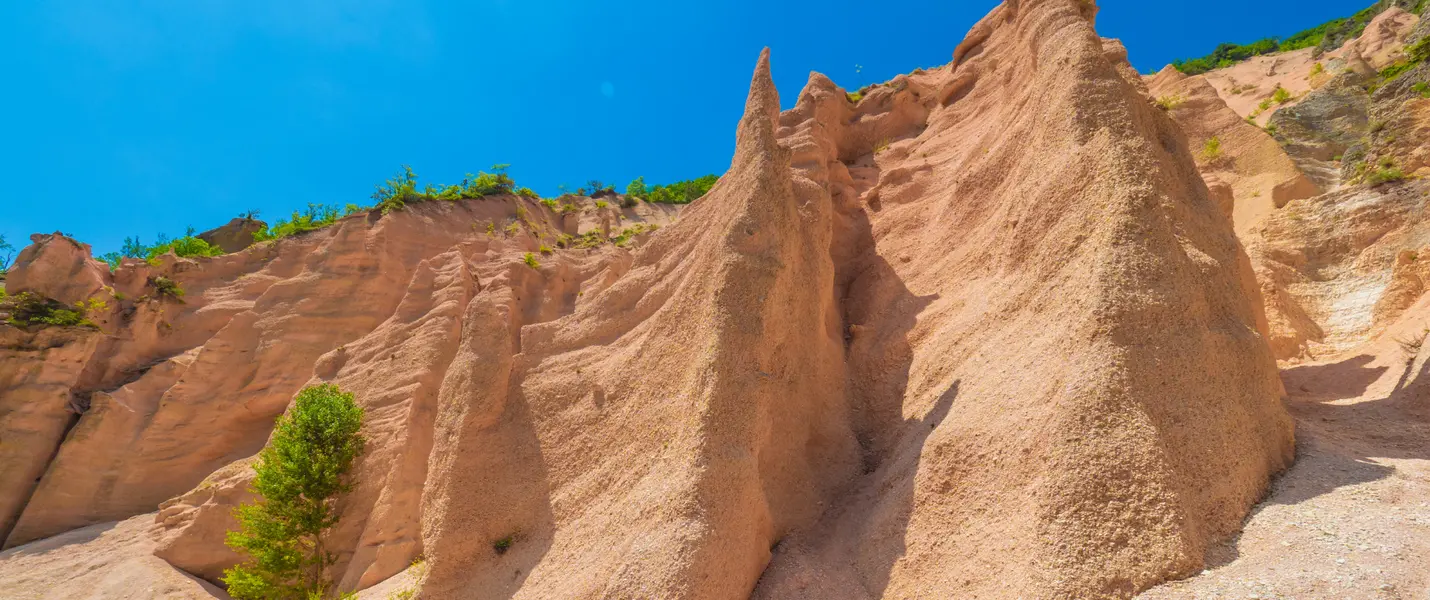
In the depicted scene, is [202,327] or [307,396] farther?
[202,327]

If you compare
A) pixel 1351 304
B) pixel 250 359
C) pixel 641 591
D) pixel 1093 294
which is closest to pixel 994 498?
pixel 1093 294

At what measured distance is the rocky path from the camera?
5.44m

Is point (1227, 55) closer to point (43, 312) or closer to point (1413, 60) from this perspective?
point (1413, 60)

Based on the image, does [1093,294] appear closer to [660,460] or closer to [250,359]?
[660,460]

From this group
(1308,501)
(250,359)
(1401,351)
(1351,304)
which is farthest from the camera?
(250,359)

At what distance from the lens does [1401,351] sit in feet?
35.4

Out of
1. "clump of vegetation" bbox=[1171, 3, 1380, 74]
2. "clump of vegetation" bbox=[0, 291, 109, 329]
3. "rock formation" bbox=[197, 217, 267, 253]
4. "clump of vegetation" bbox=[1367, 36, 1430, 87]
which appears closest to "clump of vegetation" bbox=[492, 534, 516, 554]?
"clump of vegetation" bbox=[0, 291, 109, 329]

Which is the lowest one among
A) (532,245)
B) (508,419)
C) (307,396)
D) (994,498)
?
(994,498)

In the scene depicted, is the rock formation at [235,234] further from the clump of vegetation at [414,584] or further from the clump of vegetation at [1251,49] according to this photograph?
the clump of vegetation at [1251,49]

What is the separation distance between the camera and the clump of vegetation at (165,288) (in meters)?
22.7

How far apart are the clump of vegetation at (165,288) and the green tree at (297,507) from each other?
11.6 meters

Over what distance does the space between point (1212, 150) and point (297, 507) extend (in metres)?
29.2

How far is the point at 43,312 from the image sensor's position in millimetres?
20734

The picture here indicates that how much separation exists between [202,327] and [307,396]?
10.0 m
